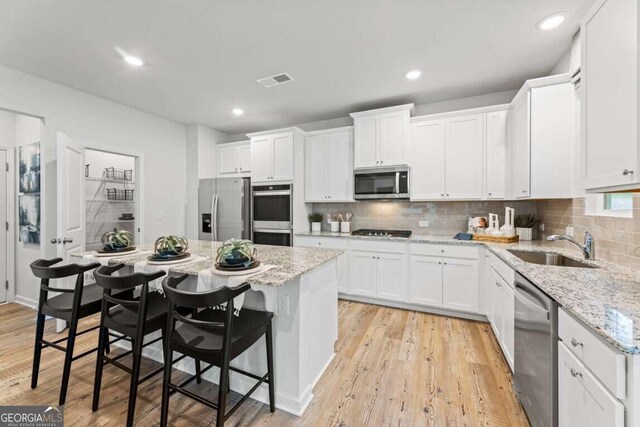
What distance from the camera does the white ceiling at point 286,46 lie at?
1.95 metres

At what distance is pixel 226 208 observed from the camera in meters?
4.24

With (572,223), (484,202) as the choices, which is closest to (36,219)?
(484,202)

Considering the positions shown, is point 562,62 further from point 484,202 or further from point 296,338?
point 296,338

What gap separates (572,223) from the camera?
2.43 meters

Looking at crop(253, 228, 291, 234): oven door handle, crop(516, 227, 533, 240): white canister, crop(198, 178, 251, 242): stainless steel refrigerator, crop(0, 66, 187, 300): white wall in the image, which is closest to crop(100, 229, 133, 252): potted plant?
crop(0, 66, 187, 300): white wall

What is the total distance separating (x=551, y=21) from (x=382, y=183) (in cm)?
212

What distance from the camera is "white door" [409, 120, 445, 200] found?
340 centimetres

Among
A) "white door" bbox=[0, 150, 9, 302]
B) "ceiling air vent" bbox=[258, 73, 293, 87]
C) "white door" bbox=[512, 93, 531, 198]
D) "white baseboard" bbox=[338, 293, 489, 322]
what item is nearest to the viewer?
"white door" bbox=[512, 93, 531, 198]

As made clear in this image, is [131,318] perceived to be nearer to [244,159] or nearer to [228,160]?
[244,159]

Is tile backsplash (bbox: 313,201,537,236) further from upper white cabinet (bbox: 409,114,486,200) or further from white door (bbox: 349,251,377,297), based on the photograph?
white door (bbox: 349,251,377,297)

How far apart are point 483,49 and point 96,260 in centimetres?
378

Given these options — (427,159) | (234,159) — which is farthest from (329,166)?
(234,159)

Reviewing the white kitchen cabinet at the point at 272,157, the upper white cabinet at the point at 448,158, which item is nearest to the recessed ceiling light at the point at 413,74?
the upper white cabinet at the point at 448,158

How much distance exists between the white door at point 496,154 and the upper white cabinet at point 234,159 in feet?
11.6
